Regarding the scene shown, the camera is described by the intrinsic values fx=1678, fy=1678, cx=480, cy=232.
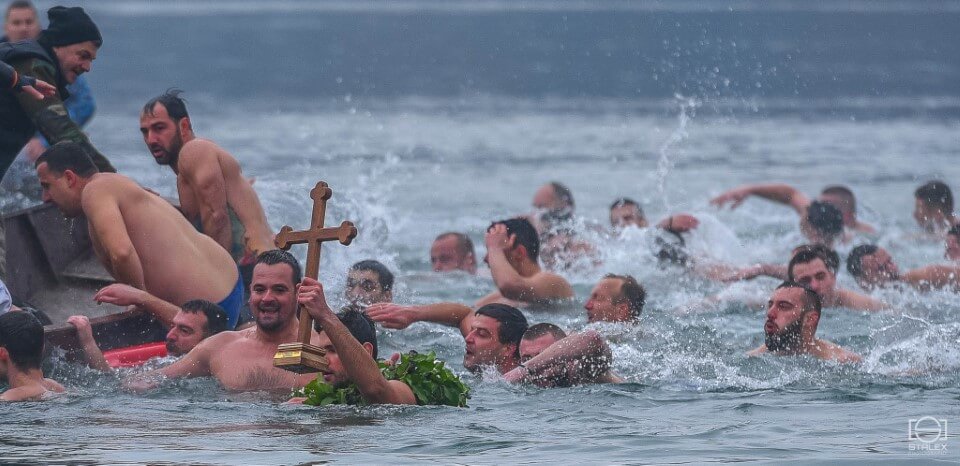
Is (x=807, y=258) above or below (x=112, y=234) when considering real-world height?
below

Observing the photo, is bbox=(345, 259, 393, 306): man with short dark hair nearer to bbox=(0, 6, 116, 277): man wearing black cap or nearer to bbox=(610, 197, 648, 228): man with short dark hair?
bbox=(0, 6, 116, 277): man wearing black cap

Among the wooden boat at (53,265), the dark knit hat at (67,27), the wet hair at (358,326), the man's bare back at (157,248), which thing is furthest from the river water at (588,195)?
the dark knit hat at (67,27)

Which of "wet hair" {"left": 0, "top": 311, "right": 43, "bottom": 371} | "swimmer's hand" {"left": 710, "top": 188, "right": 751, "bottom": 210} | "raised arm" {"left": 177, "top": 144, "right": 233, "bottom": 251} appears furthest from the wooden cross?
"swimmer's hand" {"left": 710, "top": 188, "right": 751, "bottom": 210}

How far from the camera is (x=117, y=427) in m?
10.2

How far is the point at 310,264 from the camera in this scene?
9.23m

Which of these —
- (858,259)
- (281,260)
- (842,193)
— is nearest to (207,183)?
(281,260)

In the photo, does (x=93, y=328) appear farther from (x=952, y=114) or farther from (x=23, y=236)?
(x=952, y=114)

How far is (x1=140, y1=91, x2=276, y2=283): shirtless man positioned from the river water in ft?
4.63

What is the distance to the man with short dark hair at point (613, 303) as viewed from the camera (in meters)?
13.2

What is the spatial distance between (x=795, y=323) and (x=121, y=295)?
16.2 feet

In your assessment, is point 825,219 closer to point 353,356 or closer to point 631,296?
point 631,296

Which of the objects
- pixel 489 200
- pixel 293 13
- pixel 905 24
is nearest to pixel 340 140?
pixel 489 200

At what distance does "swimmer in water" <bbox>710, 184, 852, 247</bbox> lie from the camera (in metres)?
17.8

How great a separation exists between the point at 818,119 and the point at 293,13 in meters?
89.0
